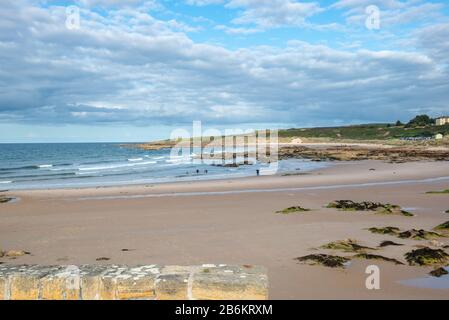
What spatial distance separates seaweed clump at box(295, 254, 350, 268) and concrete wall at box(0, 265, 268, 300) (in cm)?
347

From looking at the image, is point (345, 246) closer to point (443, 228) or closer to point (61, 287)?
point (443, 228)

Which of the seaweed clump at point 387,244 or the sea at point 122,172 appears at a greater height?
the seaweed clump at point 387,244

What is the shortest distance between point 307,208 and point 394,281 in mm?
7408

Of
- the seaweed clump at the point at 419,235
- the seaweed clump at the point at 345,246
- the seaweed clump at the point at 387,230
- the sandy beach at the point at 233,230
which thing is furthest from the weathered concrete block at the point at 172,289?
the seaweed clump at the point at 387,230

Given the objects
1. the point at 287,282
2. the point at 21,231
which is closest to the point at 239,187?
the point at 21,231

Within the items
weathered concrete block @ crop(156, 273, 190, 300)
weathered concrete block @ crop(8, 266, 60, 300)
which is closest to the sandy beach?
weathered concrete block @ crop(156, 273, 190, 300)

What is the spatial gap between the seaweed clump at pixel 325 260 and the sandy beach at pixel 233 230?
0.58 ft

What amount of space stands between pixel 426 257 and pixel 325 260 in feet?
5.54

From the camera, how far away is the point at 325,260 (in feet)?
23.7

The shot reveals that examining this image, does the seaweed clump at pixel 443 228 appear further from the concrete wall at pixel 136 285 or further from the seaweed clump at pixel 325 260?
the concrete wall at pixel 136 285

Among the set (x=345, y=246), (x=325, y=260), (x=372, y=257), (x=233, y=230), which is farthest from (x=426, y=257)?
(x=233, y=230)

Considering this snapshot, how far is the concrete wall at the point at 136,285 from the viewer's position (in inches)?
145

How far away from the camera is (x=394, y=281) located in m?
6.25

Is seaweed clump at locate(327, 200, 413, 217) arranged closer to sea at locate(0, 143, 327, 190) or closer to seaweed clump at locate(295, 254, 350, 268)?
seaweed clump at locate(295, 254, 350, 268)
